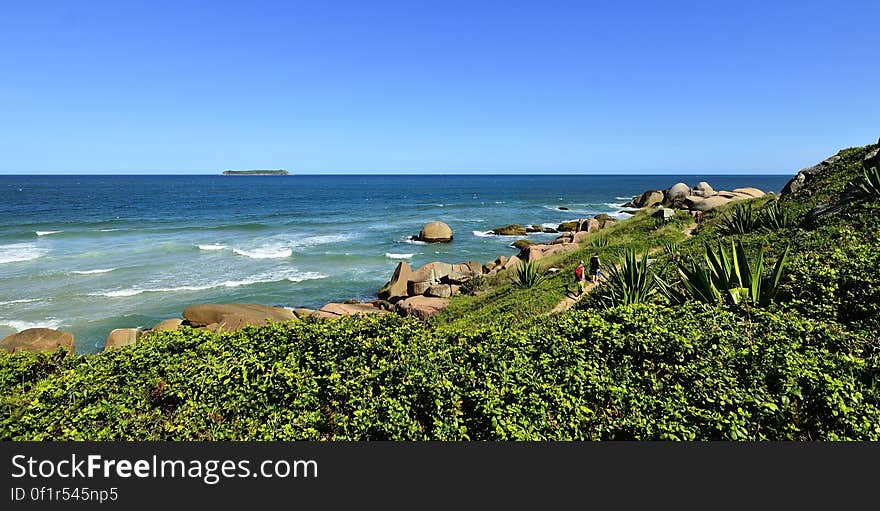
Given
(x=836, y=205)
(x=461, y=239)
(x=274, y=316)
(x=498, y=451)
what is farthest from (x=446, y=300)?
(x=461, y=239)

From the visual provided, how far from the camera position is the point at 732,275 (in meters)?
8.41

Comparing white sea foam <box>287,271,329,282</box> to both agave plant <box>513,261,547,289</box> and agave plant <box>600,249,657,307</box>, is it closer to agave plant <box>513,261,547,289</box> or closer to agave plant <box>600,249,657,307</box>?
agave plant <box>513,261,547,289</box>

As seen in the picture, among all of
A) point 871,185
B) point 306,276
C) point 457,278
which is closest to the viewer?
point 871,185

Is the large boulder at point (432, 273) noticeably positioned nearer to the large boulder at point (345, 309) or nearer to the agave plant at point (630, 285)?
the large boulder at point (345, 309)

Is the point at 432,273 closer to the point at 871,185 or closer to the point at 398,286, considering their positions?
the point at 398,286

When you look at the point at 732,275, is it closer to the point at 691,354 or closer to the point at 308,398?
the point at 691,354

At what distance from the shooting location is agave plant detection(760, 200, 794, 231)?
14.9 metres

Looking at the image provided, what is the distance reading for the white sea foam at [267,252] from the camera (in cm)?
3019

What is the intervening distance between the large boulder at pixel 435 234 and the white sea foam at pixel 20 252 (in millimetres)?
25564

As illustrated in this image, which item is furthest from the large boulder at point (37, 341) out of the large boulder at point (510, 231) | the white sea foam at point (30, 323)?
the large boulder at point (510, 231)

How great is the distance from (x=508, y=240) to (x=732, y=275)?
1174 inches

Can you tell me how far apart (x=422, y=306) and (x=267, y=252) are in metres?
18.8

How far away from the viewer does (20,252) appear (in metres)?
30.2

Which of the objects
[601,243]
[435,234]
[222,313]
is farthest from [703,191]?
[222,313]
